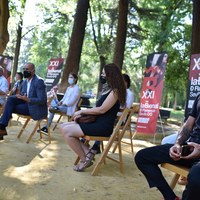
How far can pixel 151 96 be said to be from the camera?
841cm

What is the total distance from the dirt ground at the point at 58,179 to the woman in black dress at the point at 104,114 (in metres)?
0.39

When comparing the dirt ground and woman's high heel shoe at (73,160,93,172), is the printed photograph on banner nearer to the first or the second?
the dirt ground

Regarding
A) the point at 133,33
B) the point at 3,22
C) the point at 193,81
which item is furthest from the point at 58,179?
the point at 133,33

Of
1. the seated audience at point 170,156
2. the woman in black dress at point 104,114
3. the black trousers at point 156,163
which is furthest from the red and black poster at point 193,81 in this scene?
the black trousers at point 156,163

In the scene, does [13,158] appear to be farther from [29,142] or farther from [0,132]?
[29,142]

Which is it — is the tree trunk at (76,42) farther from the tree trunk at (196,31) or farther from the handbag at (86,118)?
the handbag at (86,118)

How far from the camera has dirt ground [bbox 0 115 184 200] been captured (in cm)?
355

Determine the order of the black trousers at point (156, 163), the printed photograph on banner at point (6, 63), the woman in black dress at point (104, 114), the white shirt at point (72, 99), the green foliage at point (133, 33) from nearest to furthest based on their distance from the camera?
1. the black trousers at point (156, 163)
2. the woman in black dress at point (104, 114)
3. the white shirt at point (72, 99)
4. the printed photograph on banner at point (6, 63)
5. the green foliage at point (133, 33)

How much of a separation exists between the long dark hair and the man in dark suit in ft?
6.92

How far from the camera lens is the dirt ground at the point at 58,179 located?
11.6ft

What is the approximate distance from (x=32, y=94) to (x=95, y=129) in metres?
2.34

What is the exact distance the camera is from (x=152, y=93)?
8367mm

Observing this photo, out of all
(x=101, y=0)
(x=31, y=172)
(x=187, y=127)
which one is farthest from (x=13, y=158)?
(x=101, y=0)

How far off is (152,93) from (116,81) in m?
4.03
